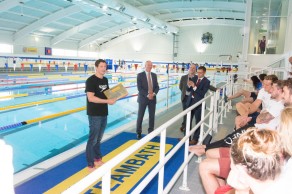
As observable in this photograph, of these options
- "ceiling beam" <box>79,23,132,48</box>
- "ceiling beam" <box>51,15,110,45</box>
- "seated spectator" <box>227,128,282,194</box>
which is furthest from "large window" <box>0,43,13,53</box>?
"seated spectator" <box>227,128,282,194</box>

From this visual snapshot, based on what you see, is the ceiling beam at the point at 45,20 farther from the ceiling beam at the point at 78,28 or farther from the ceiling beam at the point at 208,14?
the ceiling beam at the point at 208,14

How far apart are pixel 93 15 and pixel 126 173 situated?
25.1m

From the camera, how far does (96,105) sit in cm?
385

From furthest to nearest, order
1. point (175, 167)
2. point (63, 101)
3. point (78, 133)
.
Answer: point (63, 101) < point (78, 133) < point (175, 167)

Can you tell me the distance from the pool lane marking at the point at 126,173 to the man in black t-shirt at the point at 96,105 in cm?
34

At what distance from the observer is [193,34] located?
33.6m

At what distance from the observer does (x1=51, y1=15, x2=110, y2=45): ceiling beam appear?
26950mm

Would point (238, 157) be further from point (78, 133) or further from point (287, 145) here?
point (78, 133)

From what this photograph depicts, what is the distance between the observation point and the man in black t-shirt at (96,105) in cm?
382

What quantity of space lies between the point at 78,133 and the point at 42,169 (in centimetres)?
310

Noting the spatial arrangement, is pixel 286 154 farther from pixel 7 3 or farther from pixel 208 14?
pixel 208 14

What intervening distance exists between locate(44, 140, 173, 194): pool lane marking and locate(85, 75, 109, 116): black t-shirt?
879mm

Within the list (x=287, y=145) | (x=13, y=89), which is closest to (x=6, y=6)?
(x=13, y=89)

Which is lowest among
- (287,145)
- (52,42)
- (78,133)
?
(78,133)
